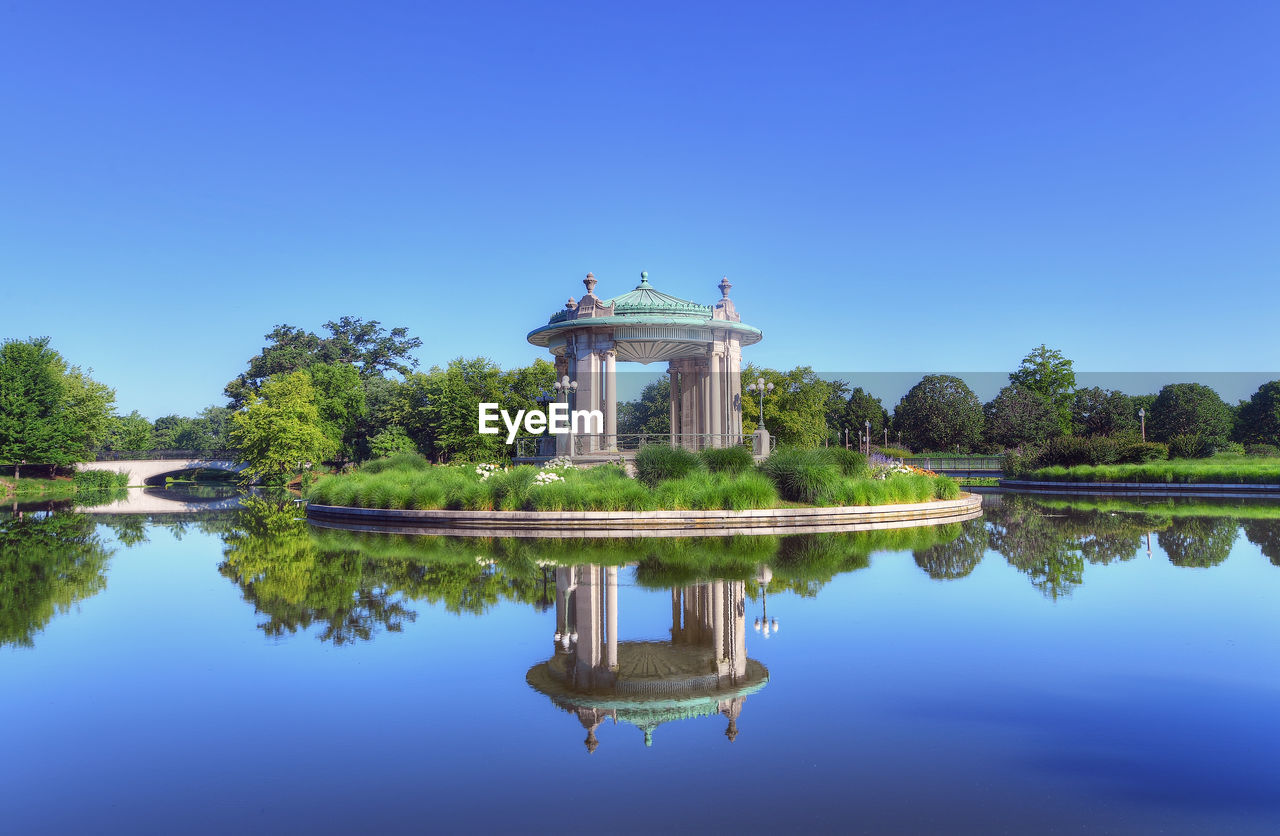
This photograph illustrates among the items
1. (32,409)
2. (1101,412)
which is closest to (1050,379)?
(1101,412)

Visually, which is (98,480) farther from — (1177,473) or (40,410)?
(1177,473)

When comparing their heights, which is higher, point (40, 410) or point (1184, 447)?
point (40, 410)

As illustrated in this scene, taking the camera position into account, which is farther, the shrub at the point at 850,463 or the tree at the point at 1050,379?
the tree at the point at 1050,379

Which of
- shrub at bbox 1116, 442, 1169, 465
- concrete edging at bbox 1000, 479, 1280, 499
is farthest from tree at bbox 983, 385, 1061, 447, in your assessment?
concrete edging at bbox 1000, 479, 1280, 499

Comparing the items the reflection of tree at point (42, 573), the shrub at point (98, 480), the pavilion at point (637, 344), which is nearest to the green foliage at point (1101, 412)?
the pavilion at point (637, 344)

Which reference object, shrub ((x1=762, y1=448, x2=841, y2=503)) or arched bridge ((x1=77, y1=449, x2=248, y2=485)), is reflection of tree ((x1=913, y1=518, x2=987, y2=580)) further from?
arched bridge ((x1=77, y1=449, x2=248, y2=485))

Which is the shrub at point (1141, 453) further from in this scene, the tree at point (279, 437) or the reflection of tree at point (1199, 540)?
the tree at point (279, 437)

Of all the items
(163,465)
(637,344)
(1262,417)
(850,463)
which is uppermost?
(637,344)
